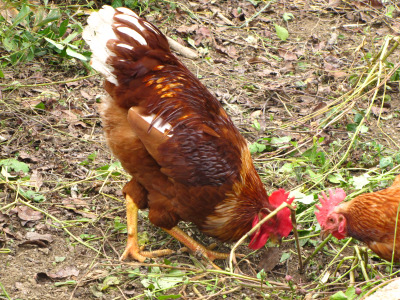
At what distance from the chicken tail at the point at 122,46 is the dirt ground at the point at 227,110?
1.15m

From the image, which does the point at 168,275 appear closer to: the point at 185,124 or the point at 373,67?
the point at 185,124

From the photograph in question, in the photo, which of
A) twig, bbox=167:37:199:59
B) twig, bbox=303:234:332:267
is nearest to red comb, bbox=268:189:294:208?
twig, bbox=303:234:332:267

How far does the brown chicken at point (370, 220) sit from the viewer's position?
12.8 feet

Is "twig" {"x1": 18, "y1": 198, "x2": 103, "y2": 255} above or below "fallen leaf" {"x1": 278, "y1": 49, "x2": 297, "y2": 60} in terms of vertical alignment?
below

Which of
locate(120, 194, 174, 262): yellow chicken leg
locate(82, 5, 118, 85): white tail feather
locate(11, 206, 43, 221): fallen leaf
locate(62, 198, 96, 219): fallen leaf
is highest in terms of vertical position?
locate(82, 5, 118, 85): white tail feather

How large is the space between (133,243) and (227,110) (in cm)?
224

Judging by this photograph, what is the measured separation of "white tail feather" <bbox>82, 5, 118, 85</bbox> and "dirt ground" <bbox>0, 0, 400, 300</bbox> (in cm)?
112

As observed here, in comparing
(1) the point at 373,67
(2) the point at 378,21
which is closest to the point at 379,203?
(1) the point at 373,67

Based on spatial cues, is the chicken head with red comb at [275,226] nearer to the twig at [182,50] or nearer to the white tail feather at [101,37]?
the white tail feather at [101,37]

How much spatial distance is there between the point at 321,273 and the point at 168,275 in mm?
1219

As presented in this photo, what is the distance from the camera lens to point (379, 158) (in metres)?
5.45

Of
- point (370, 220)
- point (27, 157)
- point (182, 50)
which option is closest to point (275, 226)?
point (370, 220)

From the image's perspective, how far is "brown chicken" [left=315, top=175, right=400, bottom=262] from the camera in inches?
154

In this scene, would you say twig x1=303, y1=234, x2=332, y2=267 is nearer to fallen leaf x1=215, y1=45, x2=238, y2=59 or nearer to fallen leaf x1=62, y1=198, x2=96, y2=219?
fallen leaf x1=62, y1=198, x2=96, y2=219
